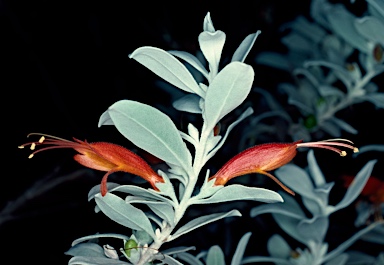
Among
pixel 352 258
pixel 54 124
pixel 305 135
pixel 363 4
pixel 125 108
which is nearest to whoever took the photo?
pixel 125 108

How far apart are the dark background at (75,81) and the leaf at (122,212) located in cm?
35

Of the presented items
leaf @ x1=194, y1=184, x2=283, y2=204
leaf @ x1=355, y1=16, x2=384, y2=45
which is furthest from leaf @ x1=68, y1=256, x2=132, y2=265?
leaf @ x1=355, y1=16, x2=384, y2=45

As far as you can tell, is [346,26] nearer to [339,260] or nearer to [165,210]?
[339,260]

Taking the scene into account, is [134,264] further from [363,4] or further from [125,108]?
[363,4]

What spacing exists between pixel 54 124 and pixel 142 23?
0.90 ft

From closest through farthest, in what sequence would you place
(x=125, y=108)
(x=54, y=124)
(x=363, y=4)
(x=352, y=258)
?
(x=125, y=108) < (x=352, y=258) < (x=54, y=124) < (x=363, y=4)

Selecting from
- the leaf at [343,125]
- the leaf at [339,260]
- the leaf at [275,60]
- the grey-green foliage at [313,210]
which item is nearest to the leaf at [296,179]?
the grey-green foliage at [313,210]

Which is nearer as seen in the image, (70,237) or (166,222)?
(166,222)

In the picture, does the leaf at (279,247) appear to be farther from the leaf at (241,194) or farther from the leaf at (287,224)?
the leaf at (241,194)

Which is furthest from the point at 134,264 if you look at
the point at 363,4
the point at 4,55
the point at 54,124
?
the point at 363,4

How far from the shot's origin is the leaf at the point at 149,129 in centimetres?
46

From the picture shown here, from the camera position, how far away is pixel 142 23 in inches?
46.0

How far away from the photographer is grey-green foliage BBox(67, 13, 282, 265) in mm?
462

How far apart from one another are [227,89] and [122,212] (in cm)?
15
